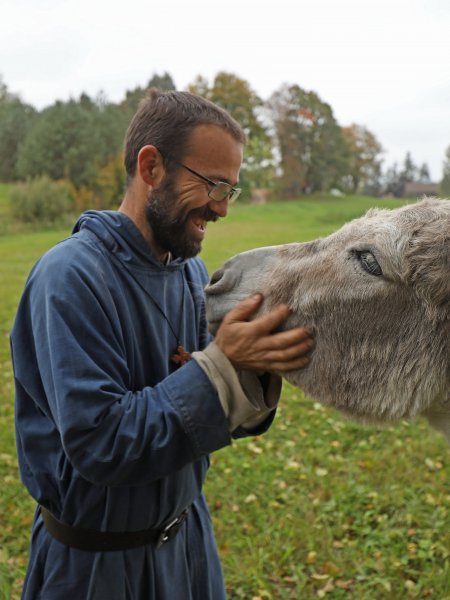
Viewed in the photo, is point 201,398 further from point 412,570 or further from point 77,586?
point 412,570

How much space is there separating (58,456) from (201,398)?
0.59 m

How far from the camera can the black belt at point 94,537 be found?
185cm

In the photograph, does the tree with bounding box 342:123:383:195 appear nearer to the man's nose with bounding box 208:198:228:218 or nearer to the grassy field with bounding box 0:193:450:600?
the grassy field with bounding box 0:193:450:600

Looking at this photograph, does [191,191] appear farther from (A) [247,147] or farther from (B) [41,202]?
(B) [41,202]

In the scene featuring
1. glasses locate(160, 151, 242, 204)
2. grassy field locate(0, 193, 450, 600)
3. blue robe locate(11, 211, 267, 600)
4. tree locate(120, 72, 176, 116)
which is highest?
tree locate(120, 72, 176, 116)

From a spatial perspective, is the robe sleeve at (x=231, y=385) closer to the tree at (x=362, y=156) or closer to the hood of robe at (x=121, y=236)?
the hood of robe at (x=121, y=236)

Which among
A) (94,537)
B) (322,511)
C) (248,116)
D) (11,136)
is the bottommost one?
(322,511)

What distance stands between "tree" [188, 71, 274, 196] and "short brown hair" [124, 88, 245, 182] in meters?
10.0

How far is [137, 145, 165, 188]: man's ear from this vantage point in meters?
1.98

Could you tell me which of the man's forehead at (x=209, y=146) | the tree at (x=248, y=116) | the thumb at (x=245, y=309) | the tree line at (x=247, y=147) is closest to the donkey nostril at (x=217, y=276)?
the thumb at (x=245, y=309)

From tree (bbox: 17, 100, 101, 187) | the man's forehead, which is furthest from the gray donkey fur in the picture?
tree (bbox: 17, 100, 101, 187)

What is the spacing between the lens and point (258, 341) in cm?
163

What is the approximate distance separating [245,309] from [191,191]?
0.54 m

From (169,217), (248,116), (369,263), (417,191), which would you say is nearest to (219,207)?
(169,217)
